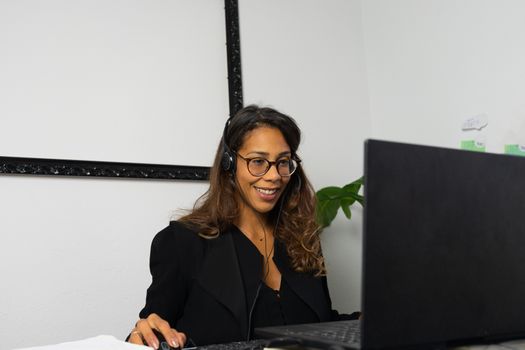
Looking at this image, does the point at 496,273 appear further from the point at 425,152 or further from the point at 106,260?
the point at 106,260

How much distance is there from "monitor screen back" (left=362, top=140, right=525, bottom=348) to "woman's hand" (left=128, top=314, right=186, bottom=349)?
50cm

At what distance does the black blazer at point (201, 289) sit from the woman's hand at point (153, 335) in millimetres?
277

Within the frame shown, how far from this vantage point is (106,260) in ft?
5.38

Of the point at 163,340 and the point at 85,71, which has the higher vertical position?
the point at 85,71

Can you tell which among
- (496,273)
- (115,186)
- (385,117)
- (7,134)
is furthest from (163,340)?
(385,117)

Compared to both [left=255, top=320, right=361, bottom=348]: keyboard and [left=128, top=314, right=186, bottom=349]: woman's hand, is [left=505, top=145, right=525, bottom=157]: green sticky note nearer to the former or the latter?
[left=255, top=320, right=361, bottom=348]: keyboard

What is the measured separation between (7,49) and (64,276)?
71 cm

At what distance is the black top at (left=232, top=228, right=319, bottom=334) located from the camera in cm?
137

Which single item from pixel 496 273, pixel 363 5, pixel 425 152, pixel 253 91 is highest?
pixel 363 5

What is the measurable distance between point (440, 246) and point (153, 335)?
0.62 meters

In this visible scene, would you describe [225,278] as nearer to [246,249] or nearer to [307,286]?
[246,249]

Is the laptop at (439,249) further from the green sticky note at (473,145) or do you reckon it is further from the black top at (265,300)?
the green sticky note at (473,145)

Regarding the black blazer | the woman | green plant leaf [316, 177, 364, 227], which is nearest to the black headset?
the woman

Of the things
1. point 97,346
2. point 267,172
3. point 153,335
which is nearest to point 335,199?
point 267,172
